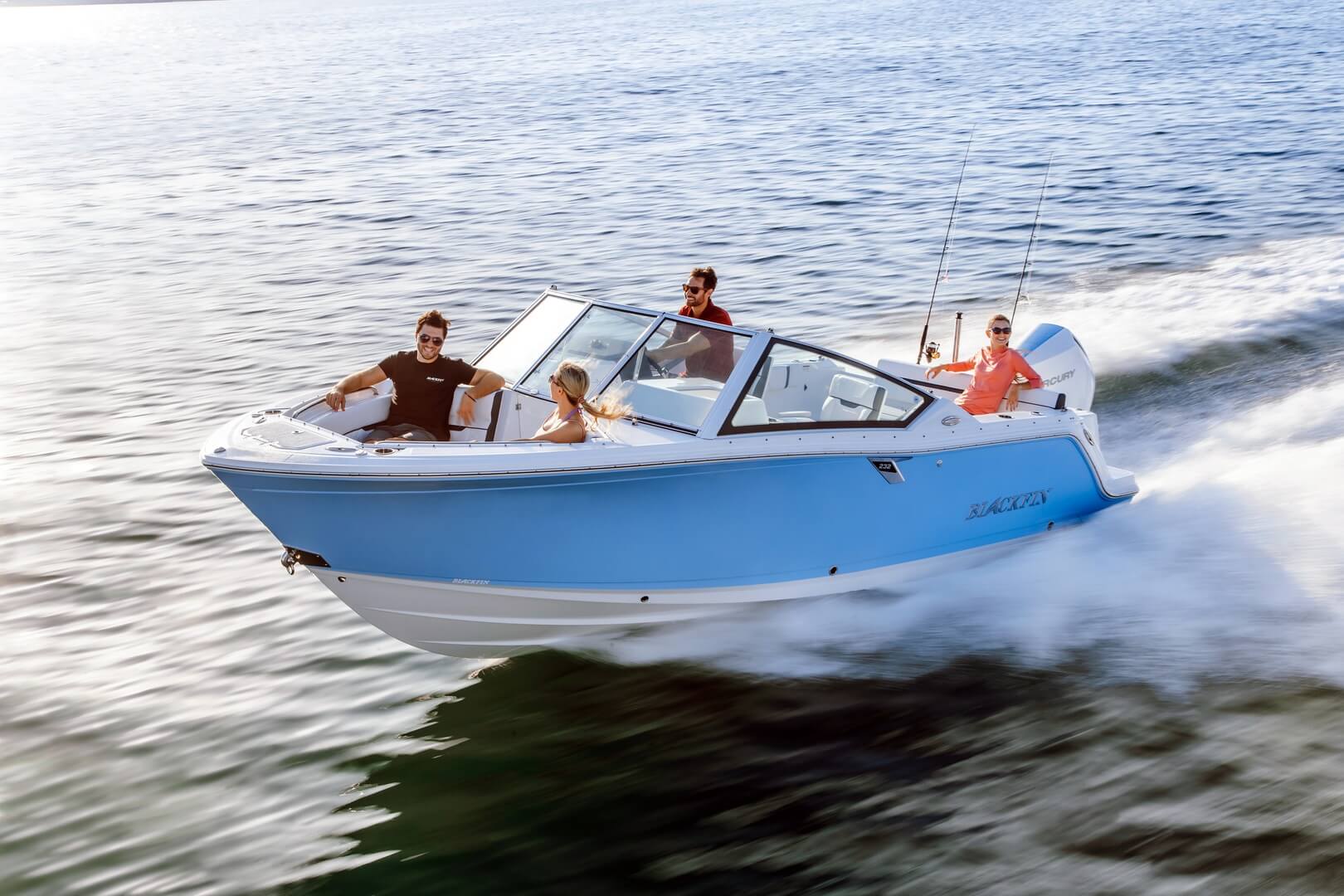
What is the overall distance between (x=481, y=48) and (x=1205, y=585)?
4604cm

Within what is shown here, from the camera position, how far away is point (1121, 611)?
21.8ft

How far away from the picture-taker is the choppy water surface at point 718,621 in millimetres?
4996

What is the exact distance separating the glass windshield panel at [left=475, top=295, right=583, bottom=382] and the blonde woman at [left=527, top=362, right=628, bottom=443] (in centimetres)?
93

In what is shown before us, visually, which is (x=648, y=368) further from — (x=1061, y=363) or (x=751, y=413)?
(x=1061, y=363)

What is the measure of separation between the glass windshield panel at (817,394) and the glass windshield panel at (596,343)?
75 cm

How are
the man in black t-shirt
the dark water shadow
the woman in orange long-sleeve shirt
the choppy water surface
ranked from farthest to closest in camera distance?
the woman in orange long-sleeve shirt < the man in black t-shirt < the choppy water surface < the dark water shadow

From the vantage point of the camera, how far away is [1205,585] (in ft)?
22.4

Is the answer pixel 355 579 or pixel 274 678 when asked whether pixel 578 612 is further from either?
pixel 274 678

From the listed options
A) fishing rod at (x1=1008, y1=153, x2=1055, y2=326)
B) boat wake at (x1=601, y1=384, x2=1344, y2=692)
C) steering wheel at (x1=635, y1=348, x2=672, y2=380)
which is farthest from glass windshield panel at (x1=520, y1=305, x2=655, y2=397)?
fishing rod at (x1=1008, y1=153, x2=1055, y2=326)

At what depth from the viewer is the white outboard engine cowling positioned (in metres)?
7.82

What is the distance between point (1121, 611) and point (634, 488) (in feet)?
9.47

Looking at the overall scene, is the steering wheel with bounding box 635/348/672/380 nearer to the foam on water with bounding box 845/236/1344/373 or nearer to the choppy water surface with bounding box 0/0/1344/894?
the choppy water surface with bounding box 0/0/1344/894

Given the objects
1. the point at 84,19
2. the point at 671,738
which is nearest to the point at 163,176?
the point at 671,738

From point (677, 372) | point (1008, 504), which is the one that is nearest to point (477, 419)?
point (677, 372)
